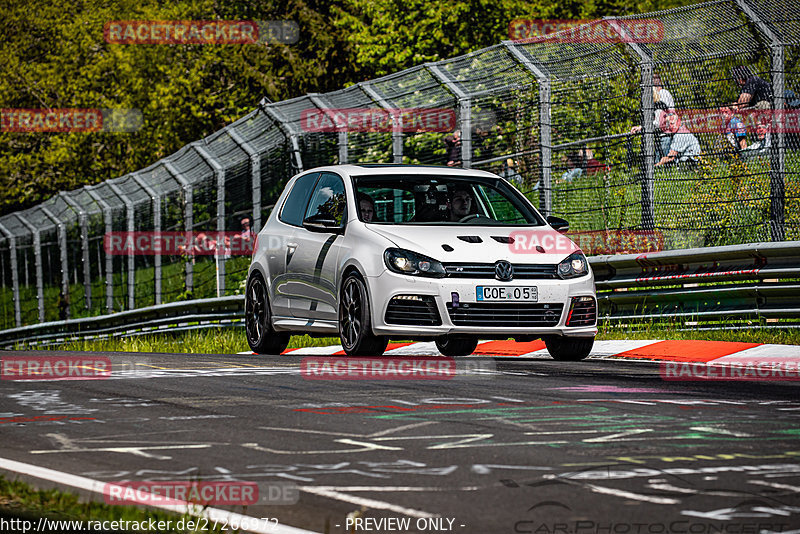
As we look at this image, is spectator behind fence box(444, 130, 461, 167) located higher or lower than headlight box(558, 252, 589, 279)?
higher

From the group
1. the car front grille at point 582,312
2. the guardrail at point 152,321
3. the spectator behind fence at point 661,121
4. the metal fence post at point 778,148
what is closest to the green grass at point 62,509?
the car front grille at point 582,312

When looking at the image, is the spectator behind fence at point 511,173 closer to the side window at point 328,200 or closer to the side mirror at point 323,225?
the side window at point 328,200

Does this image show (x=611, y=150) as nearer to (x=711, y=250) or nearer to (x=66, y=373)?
(x=711, y=250)

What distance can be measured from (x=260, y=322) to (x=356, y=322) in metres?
2.52

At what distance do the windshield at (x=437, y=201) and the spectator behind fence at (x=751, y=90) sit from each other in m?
2.45

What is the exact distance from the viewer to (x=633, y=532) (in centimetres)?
461

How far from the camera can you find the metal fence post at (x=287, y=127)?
62.0 ft

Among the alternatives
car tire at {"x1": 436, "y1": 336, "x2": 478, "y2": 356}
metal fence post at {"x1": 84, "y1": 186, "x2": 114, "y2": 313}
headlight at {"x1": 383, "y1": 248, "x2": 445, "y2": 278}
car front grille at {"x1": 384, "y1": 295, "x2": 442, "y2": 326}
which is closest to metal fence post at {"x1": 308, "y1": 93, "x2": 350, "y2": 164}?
car tire at {"x1": 436, "y1": 336, "x2": 478, "y2": 356}

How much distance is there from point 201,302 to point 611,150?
285 inches

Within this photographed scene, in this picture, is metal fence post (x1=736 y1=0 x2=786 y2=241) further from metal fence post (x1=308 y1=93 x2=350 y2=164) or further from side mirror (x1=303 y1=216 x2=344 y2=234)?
metal fence post (x1=308 y1=93 x2=350 y2=164)

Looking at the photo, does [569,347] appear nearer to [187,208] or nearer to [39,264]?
[187,208]

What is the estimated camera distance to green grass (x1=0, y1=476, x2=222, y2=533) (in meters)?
4.84

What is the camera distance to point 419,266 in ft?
36.4

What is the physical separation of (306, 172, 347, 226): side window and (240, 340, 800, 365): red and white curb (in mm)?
1754
